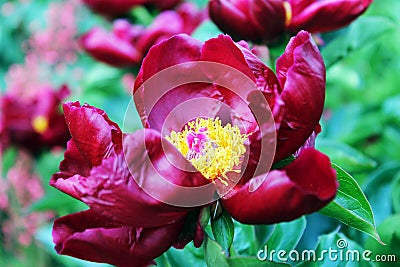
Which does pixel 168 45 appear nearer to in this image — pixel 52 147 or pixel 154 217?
pixel 154 217

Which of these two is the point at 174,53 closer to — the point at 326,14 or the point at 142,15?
the point at 326,14

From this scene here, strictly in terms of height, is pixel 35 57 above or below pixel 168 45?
below

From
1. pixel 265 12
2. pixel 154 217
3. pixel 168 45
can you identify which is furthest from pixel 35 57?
pixel 154 217

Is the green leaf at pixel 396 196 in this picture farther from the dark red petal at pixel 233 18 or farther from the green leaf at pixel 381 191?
the dark red petal at pixel 233 18

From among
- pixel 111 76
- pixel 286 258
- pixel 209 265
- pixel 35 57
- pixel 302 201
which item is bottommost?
pixel 35 57

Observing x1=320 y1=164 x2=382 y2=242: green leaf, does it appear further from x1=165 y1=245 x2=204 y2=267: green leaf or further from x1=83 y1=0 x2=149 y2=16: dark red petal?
x1=83 y1=0 x2=149 y2=16: dark red petal

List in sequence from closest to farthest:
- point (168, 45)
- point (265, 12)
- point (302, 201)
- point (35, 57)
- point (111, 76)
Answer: point (302, 201), point (168, 45), point (265, 12), point (111, 76), point (35, 57)

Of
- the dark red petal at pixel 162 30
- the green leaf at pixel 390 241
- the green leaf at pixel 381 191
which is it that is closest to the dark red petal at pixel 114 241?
the green leaf at pixel 390 241

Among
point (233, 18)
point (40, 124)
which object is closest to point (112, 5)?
point (40, 124)
